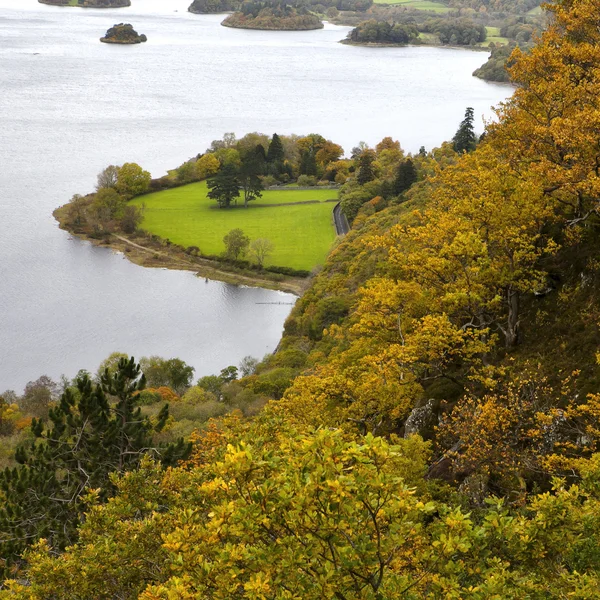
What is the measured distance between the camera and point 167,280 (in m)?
66.4

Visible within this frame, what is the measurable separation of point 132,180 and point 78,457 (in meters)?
69.6

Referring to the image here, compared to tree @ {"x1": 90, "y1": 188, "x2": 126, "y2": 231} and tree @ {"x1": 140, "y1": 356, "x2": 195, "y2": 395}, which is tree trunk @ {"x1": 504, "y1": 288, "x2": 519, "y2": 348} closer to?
tree @ {"x1": 140, "y1": 356, "x2": 195, "y2": 395}

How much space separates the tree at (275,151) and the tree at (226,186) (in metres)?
12.7

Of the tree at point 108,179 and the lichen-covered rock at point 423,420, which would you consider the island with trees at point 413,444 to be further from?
the tree at point 108,179

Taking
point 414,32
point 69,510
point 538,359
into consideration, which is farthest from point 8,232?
point 414,32

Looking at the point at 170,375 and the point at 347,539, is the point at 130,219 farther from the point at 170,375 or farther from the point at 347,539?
the point at 347,539

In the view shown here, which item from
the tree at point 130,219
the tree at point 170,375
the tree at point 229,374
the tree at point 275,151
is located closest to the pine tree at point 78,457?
the tree at point 229,374

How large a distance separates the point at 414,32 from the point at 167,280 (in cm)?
15959

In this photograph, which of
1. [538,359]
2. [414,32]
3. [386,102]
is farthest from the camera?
[414,32]

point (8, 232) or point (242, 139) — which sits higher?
point (242, 139)

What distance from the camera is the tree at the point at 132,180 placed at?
82.6 m

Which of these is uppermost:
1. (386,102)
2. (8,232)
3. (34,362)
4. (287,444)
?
(386,102)

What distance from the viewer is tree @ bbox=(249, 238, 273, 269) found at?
2714 inches

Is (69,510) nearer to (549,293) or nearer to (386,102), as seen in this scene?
(549,293)
